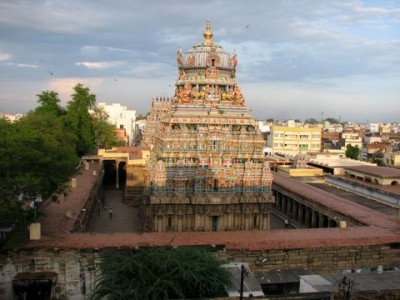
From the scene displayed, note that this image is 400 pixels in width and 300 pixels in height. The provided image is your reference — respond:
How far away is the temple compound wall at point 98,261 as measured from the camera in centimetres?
1393

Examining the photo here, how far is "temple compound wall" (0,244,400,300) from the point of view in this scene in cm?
1393

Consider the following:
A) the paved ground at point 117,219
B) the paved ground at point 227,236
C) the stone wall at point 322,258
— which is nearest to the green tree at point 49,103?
the paved ground at point 117,219

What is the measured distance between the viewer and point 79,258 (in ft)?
46.8

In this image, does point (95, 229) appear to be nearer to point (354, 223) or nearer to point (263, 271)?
point (263, 271)

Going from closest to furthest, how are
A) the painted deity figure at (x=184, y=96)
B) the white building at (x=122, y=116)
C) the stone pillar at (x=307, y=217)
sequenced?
the painted deity figure at (x=184, y=96) → the stone pillar at (x=307, y=217) → the white building at (x=122, y=116)

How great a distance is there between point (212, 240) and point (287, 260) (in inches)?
112

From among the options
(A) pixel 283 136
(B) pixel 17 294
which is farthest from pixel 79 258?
(A) pixel 283 136

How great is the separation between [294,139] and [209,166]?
42.1 m

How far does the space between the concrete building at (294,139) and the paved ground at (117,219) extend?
3356cm

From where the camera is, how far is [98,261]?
Answer: 46.7 ft

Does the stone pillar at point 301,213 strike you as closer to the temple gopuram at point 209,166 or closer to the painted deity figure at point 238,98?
the temple gopuram at point 209,166

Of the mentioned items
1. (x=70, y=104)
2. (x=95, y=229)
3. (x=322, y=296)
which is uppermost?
(x=70, y=104)

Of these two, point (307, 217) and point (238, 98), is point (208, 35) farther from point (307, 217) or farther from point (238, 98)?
point (307, 217)

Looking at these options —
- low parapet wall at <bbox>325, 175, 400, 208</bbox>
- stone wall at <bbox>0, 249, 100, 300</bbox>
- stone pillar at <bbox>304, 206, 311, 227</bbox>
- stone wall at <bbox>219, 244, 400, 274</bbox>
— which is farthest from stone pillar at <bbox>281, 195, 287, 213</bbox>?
stone wall at <bbox>0, 249, 100, 300</bbox>
